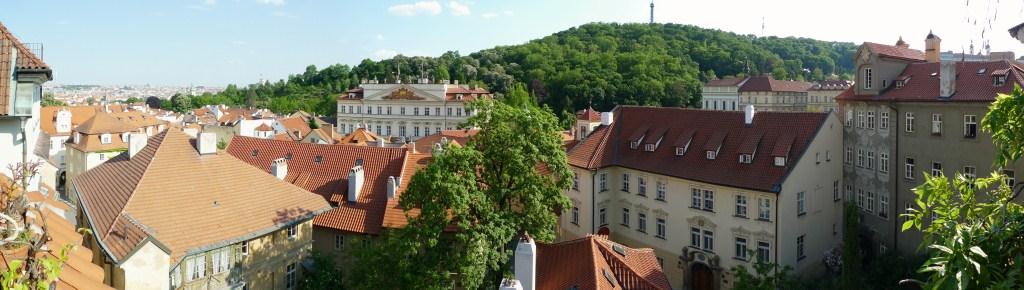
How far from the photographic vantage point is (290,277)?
24.3 meters

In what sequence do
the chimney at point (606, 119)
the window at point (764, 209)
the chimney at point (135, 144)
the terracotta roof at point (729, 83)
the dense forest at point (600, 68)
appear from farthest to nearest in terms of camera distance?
the dense forest at point (600, 68) → the terracotta roof at point (729, 83) → the chimney at point (606, 119) → the window at point (764, 209) → the chimney at point (135, 144)

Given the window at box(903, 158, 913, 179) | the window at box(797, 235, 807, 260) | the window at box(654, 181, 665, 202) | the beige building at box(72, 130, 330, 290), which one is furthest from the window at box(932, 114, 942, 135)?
the beige building at box(72, 130, 330, 290)

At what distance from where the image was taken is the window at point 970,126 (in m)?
24.8

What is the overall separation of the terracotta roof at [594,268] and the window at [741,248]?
779 cm

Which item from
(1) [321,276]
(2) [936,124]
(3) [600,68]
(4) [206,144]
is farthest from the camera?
(3) [600,68]

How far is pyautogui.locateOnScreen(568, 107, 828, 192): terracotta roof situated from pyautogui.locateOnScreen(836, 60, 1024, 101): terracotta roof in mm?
3093

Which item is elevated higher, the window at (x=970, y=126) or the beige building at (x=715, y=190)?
the window at (x=970, y=126)

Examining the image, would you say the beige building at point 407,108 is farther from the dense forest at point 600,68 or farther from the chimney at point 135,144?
the chimney at point 135,144

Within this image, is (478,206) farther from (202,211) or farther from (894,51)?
(894,51)

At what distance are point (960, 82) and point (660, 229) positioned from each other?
1251cm

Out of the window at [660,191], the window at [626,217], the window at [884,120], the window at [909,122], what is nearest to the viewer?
the window at [909,122]

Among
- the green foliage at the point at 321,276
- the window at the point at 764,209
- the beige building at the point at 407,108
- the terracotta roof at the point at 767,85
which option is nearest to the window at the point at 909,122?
the window at the point at 764,209

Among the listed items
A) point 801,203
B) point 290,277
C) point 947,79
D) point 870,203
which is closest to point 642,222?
point 801,203

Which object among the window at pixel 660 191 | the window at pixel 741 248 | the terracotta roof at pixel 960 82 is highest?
the terracotta roof at pixel 960 82
